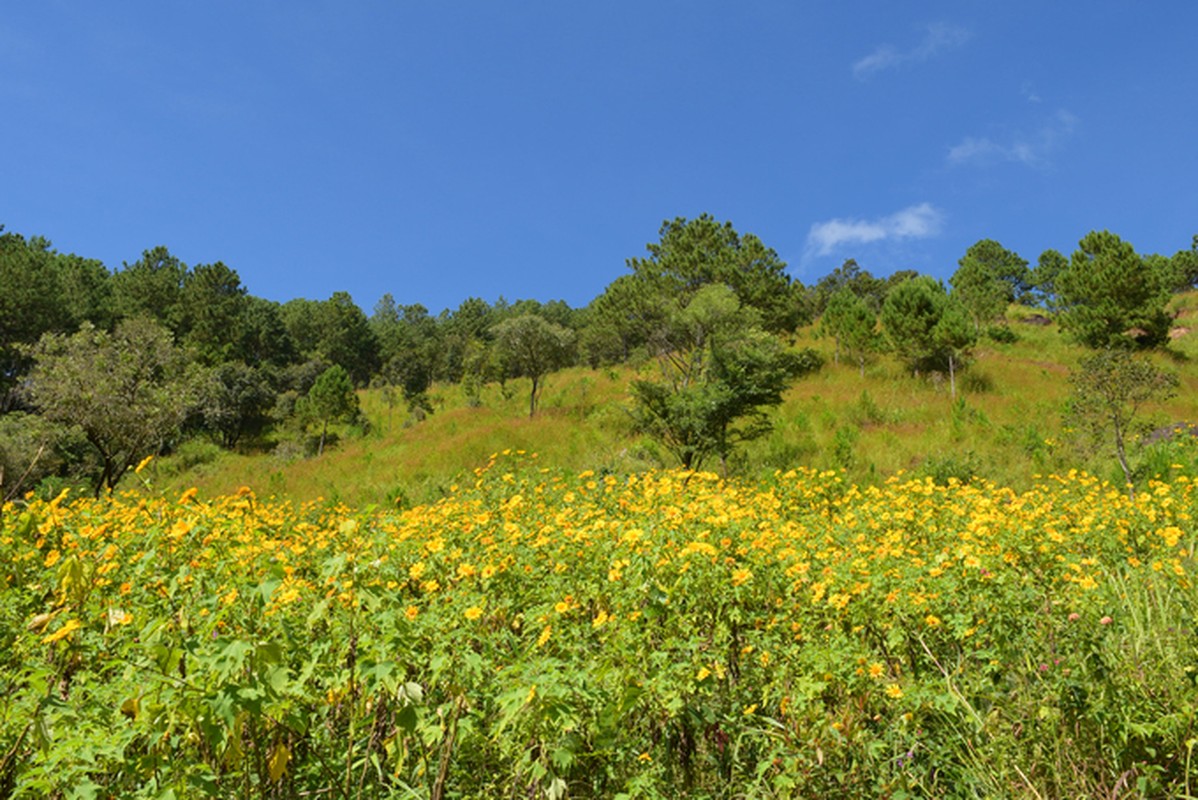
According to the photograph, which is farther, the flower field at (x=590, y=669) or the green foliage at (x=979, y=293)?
the green foliage at (x=979, y=293)

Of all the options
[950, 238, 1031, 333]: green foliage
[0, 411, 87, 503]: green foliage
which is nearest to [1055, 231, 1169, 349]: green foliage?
[950, 238, 1031, 333]: green foliage

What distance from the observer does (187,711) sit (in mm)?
1302

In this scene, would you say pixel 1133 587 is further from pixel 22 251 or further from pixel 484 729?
pixel 22 251

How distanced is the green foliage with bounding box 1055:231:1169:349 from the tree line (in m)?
0.08

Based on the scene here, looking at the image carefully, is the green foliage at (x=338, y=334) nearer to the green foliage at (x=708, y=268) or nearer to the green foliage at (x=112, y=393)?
the green foliage at (x=708, y=268)

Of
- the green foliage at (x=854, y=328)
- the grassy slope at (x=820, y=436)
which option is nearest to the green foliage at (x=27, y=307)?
the grassy slope at (x=820, y=436)

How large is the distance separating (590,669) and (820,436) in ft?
46.6

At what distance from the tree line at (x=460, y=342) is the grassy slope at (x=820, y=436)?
1.20 m

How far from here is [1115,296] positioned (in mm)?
25047

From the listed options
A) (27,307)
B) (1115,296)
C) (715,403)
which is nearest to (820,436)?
(715,403)

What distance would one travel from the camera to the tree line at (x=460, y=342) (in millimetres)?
12570

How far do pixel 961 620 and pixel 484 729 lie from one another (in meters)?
2.14

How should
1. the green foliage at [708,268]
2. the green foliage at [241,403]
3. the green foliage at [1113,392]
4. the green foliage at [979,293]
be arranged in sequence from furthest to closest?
the green foliage at [979,293]
the green foliage at [241,403]
the green foliage at [708,268]
the green foliage at [1113,392]

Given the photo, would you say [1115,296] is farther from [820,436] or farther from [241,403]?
[241,403]
